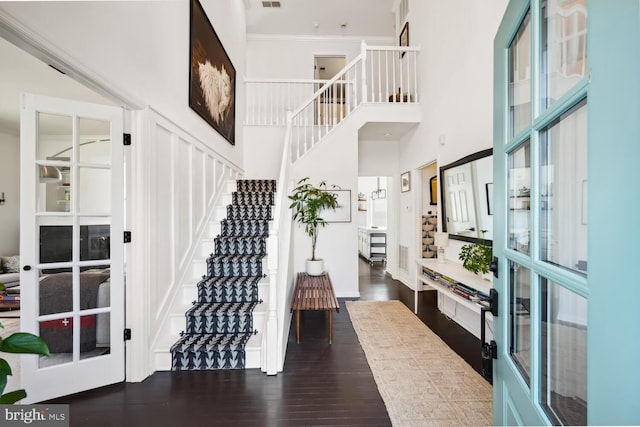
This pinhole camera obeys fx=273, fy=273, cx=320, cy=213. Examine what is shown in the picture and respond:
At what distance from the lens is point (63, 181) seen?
2045mm

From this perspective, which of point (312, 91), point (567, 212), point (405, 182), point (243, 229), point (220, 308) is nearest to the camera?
point (567, 212)

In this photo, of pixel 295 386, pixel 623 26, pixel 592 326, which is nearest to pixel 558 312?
pixel 592 326

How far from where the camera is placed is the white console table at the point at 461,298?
2677 mm

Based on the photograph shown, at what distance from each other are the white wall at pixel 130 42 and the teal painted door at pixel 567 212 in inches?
90.2

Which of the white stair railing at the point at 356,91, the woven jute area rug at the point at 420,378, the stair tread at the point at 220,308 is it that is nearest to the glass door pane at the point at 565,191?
the woven jute area rug at the point at 420,378

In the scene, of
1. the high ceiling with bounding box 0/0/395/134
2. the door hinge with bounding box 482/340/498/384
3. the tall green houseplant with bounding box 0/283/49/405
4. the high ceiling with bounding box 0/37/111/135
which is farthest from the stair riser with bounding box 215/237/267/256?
the high ceiling with bounding box 0/0/395/134

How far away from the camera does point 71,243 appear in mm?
2045

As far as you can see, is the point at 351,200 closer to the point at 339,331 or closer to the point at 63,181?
the point at 339,331

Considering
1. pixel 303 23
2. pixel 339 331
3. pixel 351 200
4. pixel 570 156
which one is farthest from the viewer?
pixel 303 23

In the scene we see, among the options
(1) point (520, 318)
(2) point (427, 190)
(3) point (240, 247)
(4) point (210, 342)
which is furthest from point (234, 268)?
(2) point (427, 190)

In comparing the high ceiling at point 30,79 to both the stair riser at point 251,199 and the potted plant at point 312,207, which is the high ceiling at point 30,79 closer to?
the stair riser at point 251,199

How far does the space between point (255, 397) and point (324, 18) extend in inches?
279

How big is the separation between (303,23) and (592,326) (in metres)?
7.42

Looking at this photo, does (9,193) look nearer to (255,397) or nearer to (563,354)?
(255,397)
